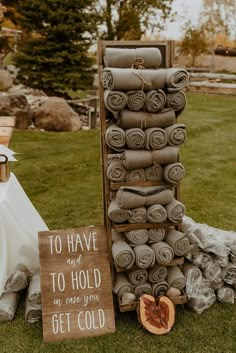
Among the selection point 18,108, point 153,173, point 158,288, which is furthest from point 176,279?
point 18,108

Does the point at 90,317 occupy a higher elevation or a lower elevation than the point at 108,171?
lower

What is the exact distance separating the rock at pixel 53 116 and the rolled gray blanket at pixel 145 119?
301 inches

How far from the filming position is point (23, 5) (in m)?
12.8

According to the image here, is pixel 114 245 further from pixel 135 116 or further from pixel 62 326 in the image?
pixel 135 116

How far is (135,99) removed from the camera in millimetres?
3227

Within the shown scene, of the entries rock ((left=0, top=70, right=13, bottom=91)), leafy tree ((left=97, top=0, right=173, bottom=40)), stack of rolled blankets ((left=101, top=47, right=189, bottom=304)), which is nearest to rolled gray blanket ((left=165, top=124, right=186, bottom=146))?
stack of rolled blankets ((left=101, top=47, right=189, bottom=304))

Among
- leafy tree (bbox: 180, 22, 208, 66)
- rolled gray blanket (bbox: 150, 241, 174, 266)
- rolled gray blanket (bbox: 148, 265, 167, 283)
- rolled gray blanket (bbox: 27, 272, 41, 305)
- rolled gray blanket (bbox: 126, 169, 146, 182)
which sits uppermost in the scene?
leafy tree (bbox: 180, 22, 208, 66)

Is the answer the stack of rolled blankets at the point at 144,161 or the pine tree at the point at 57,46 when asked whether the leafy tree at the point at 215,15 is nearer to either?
the pine tree at the point at 57,46

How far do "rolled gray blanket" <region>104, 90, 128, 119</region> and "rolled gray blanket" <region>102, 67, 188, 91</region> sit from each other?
0.04m

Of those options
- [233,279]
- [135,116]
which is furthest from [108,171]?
[233,279]

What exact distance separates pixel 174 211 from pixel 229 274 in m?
0.89

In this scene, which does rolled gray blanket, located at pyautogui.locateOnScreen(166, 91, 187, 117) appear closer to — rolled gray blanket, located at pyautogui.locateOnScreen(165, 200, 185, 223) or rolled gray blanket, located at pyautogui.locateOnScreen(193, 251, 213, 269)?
rolled gray blanket, located at pyautogui.locateOnScreen(165, 200, 185, 223)

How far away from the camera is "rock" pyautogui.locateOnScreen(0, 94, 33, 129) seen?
33.8 feet

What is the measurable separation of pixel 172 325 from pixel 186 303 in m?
0.31
